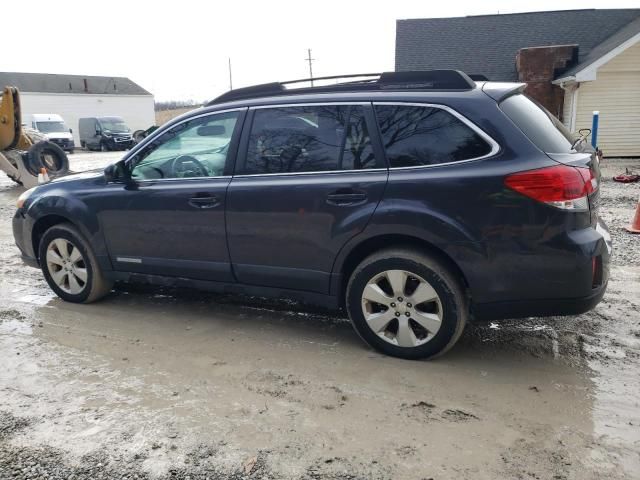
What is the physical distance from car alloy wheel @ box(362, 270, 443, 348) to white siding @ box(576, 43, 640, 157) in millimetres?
16091

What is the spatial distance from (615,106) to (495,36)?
5899 mm

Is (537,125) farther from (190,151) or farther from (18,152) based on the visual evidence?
(18,152)

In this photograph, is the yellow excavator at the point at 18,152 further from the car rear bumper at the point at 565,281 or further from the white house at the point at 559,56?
the car rear bumper at the point at 565,281

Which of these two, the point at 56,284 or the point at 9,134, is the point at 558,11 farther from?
the point at 56,284

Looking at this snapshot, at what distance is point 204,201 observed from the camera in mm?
4223

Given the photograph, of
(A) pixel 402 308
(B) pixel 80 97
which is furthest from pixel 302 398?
(B) pixel 80 97

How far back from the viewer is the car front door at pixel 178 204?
4235 mm

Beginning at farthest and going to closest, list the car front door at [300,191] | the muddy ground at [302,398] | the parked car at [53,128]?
1. the parked car at [53,128]
2. the car front door at [300,191]
3. the muddy ground at [302,398]

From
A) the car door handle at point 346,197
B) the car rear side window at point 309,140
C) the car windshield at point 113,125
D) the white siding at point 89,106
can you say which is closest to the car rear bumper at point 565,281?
the car door handle at point 346,197

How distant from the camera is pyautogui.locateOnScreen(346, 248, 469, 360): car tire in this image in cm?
350

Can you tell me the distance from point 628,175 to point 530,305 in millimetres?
10104

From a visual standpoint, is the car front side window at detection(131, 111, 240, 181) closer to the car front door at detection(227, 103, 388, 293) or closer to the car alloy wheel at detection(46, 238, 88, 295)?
the car front door at detection(227, 103, 388, 293)

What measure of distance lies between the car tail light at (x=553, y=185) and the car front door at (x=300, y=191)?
852 millimetres

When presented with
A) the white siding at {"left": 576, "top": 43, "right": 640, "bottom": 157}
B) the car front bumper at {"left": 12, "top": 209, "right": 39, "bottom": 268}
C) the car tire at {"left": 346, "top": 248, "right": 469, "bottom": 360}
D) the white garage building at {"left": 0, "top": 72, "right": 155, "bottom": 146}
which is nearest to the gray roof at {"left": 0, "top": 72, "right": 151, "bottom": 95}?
the white garage building at {"left": 0, "top": 72, "right": 155, "bottom": 146}
